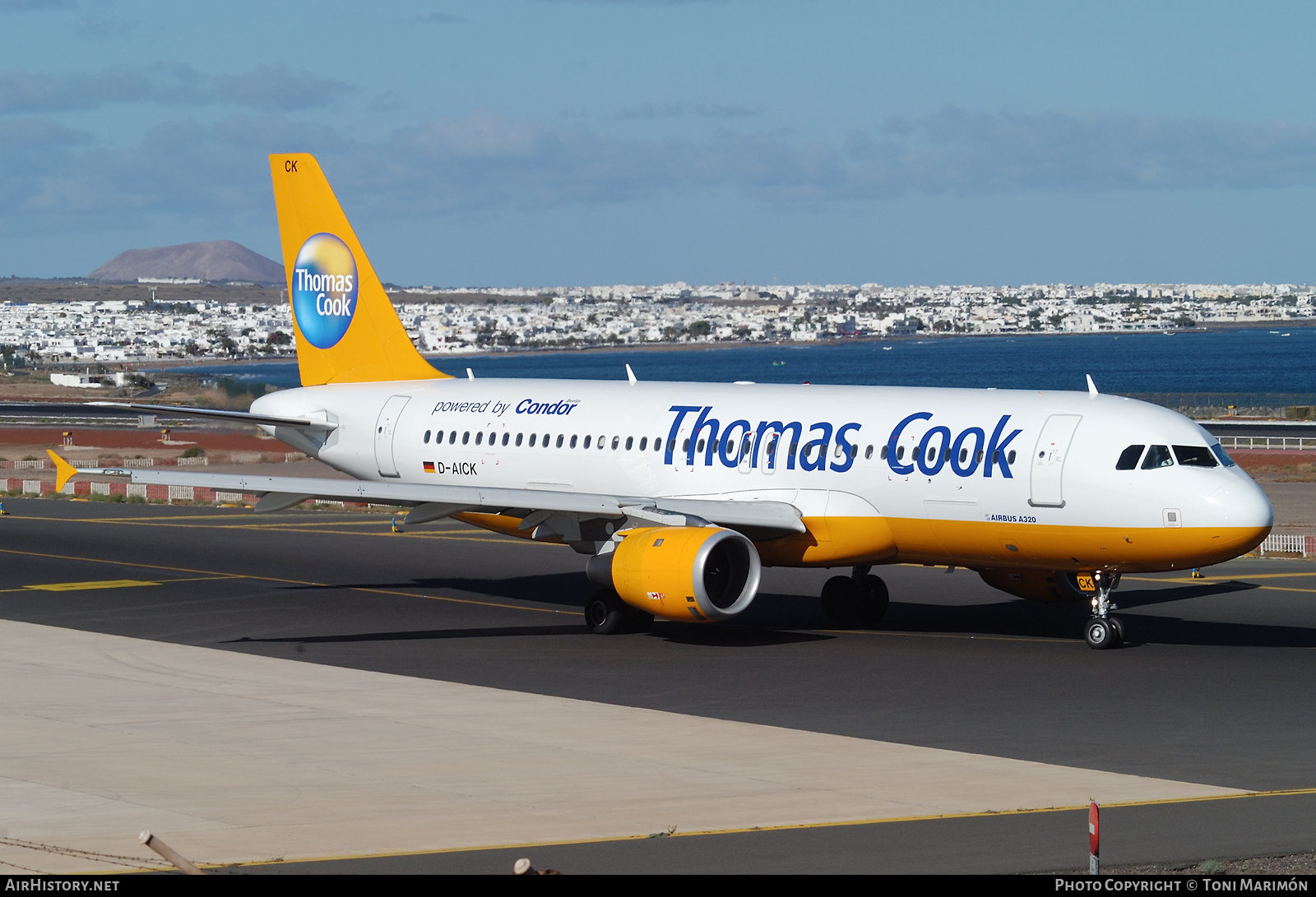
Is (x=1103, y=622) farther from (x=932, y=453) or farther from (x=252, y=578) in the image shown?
(x=252, y=578)

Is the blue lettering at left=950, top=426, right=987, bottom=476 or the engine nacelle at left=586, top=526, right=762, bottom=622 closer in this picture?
the engine nacelle at left=586, top=526, right=762, bottom=622

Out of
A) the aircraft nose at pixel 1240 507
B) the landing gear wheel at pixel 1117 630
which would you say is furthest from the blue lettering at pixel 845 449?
the aircraft nose at pixel 1240 507

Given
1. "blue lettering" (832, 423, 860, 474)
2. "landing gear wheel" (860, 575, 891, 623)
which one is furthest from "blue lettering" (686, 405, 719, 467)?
"landing gear wheel" (860, 575, 891, 623)

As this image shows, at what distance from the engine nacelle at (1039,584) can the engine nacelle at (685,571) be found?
5.18 m

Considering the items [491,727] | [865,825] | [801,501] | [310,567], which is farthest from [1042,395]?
[310,567]

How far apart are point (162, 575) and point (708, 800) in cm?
2687

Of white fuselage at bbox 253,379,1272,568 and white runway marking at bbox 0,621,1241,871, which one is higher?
white fuselage at bbox 253,379,1272,568

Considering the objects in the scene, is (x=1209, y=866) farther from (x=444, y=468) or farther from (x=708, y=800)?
(x=444, y=468)

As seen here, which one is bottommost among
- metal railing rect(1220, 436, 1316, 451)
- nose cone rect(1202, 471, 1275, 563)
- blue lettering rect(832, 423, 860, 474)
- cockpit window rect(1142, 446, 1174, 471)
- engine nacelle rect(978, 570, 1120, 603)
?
engine nacelle rect(978, 570, 1120, 603)

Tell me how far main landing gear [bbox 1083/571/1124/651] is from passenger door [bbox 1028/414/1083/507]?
1797 mm

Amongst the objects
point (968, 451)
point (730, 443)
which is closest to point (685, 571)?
point (730, 443)

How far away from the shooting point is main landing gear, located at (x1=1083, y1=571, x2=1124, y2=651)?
28438 millimetres

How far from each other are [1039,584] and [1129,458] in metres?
4.59

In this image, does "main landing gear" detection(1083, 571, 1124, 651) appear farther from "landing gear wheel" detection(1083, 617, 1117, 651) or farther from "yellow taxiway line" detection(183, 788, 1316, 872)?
"yellow taxiway line" detection(183, 788, 1316, 872)
